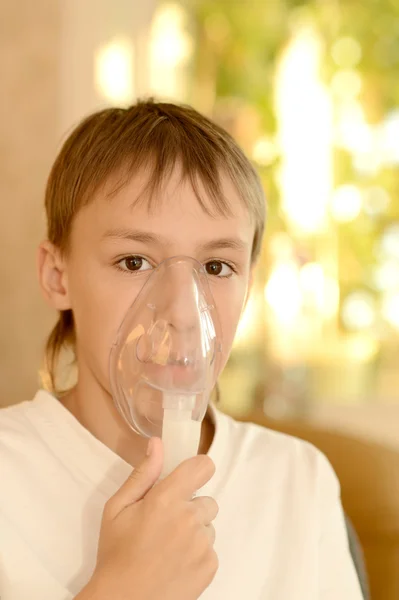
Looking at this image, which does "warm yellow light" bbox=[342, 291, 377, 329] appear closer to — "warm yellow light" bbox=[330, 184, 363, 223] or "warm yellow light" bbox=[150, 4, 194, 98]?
"warm yellow light" bbox=[330, 184, 363, 223]

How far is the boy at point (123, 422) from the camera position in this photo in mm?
860

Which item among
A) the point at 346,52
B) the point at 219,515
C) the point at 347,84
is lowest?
the point at 219,515

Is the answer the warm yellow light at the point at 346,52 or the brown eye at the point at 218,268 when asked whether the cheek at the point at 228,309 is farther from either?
the warm yellow light at the point at 346,52

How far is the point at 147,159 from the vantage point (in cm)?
89

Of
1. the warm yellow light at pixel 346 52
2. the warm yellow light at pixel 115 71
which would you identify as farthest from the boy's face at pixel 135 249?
the warm yellow light at pixel 346 52

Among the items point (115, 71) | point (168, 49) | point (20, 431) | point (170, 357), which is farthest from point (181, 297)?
point (168, 49)

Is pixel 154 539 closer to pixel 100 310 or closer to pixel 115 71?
pixel 100 310

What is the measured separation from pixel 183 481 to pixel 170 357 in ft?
0.40

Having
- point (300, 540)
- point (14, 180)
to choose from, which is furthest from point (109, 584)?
point (14, 180)

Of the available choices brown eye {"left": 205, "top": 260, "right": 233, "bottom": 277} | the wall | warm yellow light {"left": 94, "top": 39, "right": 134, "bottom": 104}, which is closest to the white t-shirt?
brown eye {"left": 205, "top": 260, "right": 233, "bottom": 277}

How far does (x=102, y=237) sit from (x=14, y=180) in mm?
952

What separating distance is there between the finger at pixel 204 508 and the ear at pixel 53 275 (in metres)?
0.36

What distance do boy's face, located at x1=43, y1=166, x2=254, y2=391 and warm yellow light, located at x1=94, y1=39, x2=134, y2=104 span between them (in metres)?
1.06

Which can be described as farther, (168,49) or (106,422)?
(168,49)
